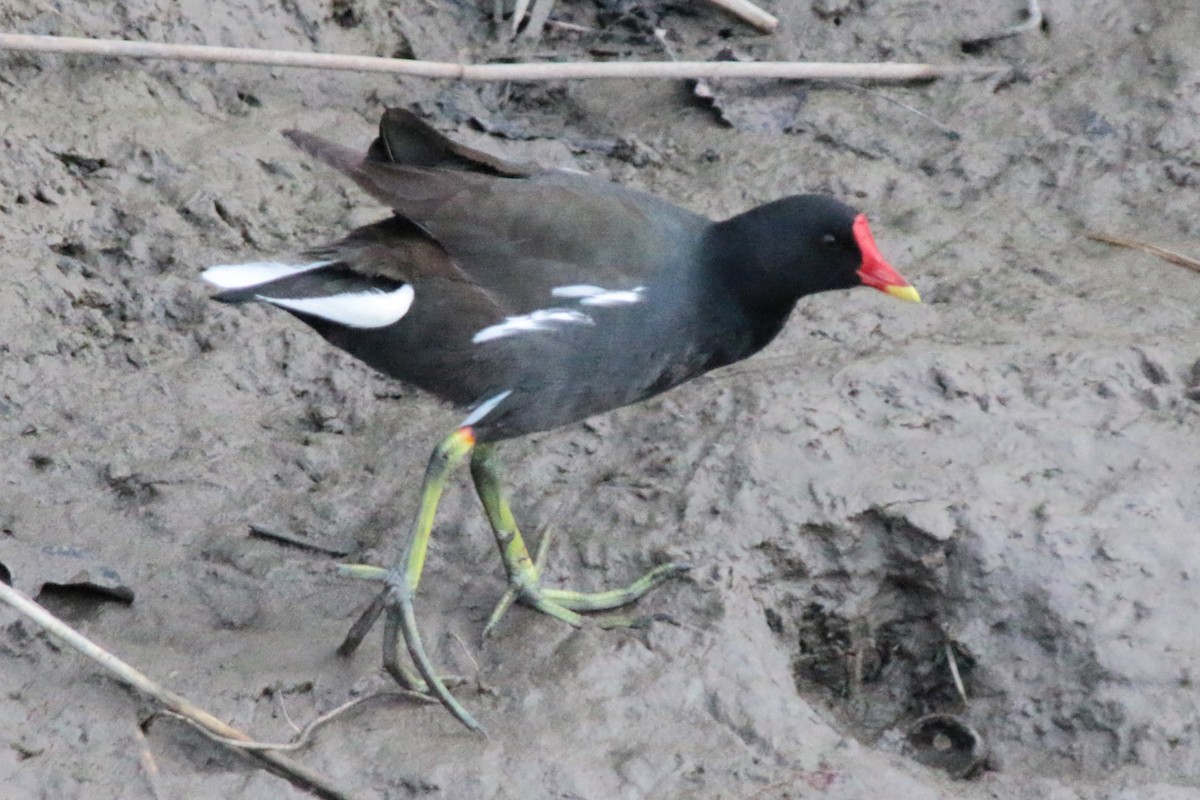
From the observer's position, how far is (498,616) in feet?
10.7

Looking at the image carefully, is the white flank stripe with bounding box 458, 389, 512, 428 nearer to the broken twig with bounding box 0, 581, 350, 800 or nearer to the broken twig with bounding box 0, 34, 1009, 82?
the broken twig with bounding box 0, 581, 350, 800

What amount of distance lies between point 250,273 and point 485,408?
0.53 m

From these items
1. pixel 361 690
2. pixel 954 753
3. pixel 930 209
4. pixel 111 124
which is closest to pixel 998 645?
pixel 954 753

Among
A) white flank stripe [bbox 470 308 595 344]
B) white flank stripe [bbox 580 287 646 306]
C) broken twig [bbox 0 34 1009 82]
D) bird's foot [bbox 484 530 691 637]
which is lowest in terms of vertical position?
bird's foot [bbox 484 530 691 637]

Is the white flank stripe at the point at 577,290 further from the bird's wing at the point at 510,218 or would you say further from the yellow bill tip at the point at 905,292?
the yellow bill tip at the point at 905,292

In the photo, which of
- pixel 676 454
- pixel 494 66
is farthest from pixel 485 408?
pixel 494 66

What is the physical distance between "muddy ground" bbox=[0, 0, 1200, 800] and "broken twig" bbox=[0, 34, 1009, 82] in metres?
0.09

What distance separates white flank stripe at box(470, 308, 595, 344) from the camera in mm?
3086

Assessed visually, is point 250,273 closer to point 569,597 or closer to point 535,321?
point 535,321

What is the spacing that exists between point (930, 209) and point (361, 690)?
225 cm

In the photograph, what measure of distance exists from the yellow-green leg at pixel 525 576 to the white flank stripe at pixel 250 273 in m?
0.53

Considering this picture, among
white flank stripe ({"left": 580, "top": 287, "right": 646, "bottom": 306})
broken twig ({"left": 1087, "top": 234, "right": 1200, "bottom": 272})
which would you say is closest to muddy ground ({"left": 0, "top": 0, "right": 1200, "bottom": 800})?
→ broken twig ({"left": 1087, "top": 234, "right": 1200, "bottom": 272})

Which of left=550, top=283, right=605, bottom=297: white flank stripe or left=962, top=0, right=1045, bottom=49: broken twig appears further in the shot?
left=962, top=0, right=1045, bottom=49: broken twig

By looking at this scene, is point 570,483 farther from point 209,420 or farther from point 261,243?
point 261,243
